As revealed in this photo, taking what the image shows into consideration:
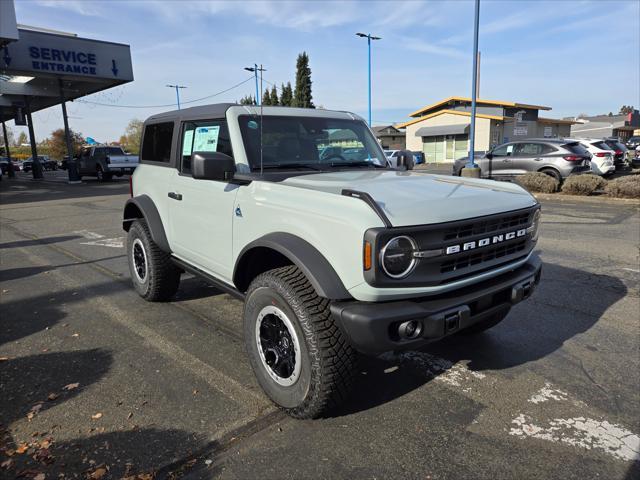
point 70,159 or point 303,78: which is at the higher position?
point 303,78

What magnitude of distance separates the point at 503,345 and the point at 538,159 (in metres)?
12.8

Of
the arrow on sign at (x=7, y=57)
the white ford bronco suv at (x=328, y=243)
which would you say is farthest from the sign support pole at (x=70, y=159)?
the white ford bronco suv at (x=328, y=243)

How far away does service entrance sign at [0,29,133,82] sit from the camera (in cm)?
1984

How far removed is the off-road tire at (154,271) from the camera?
4.60 m

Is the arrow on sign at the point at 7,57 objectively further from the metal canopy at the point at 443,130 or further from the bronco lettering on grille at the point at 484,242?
the metal canopy at the point at 443,130

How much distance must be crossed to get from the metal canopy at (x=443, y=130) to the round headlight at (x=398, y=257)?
40.9 meters

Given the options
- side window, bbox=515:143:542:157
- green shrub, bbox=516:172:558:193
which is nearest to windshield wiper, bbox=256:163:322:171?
green shrub, bbox=516:172:558:193

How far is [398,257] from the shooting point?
7.89ft

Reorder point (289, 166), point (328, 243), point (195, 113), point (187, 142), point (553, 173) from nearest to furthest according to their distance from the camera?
point (328, 243)
point (289, 166)
point (195, 113)
point (187, 142)
point (553, 173)

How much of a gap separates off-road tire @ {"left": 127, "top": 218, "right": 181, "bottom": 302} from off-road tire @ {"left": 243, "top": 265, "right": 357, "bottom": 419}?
2133 mm

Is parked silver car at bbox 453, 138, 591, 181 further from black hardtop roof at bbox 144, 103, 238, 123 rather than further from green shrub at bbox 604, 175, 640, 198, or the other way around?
black hardtop roof at bbox 144, 103, 238, 123

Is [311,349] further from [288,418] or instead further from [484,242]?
[484,242]

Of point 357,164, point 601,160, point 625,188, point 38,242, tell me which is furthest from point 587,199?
point 38,242

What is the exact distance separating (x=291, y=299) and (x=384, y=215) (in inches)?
28.5
